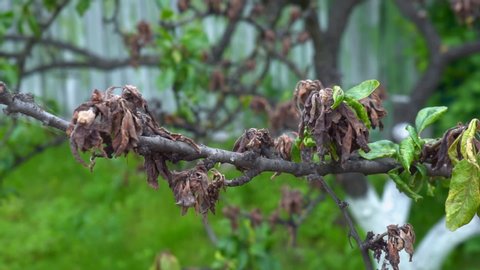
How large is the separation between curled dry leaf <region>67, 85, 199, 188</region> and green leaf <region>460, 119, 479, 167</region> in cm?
41

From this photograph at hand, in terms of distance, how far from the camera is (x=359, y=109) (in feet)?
3.43

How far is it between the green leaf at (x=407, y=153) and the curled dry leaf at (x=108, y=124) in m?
0.39

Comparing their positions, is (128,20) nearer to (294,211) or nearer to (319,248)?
(319,248)

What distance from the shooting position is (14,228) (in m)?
4.69

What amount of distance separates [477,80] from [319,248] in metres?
1.38

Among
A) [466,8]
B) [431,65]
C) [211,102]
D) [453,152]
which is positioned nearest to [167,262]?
[453,152]

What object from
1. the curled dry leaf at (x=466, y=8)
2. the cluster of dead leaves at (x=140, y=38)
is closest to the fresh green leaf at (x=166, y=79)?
the cluster of dead leaves at (x=140, y=38)

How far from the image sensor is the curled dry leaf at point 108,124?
87 centimetres

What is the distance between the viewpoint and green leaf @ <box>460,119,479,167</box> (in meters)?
0.97

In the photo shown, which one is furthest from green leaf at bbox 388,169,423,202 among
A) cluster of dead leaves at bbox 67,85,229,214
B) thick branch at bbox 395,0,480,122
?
thick branch at bbox 395,0,480,122

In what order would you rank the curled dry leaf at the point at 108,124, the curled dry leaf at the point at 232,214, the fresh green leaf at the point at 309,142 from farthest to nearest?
1. the curled dry leaf at the point at 232,214
2. the fresh green leaf at the point at 309,142
3. the curled dry leaf at the point at 108,124

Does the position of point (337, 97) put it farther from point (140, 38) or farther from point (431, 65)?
point (431, 65)

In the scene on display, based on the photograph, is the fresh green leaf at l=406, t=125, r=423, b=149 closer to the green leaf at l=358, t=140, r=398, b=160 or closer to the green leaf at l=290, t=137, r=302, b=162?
the green leaf at l=358, t=140, r=398, b=160

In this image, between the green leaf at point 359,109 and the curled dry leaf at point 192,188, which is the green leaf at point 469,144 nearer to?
the green leaf at point 359,109
